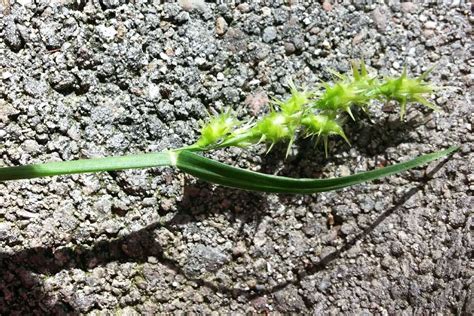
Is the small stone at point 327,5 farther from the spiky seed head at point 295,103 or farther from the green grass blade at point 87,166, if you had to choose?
the green grass blade at point 87,166

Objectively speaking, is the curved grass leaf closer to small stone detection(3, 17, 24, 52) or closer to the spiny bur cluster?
the spiny bur cluster

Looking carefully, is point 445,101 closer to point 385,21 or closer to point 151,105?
point 385,21

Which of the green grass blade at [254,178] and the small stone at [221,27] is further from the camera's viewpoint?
the small stone at [221,27]

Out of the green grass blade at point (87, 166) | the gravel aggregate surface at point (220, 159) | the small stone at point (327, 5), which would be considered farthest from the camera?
the small stone at point (327, 5)

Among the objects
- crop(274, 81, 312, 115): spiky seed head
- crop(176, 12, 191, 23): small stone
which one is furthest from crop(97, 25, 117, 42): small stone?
crop(274, 81, 312, 115): spiky seed head

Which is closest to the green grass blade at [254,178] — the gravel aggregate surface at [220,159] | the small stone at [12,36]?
the gravel aggregate surface at [220,159]

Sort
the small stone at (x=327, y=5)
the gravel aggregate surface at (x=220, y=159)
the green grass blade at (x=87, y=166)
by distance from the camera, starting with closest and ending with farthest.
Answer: the green grass blade at (x=87, y=166), the gravel aggregate surface at (x=220, y=159), the small stone at (x=327, y=5)

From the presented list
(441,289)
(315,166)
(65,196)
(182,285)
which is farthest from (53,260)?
(441,289)

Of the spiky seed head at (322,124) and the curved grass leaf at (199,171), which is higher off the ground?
the spiky seed head at (322,124)
